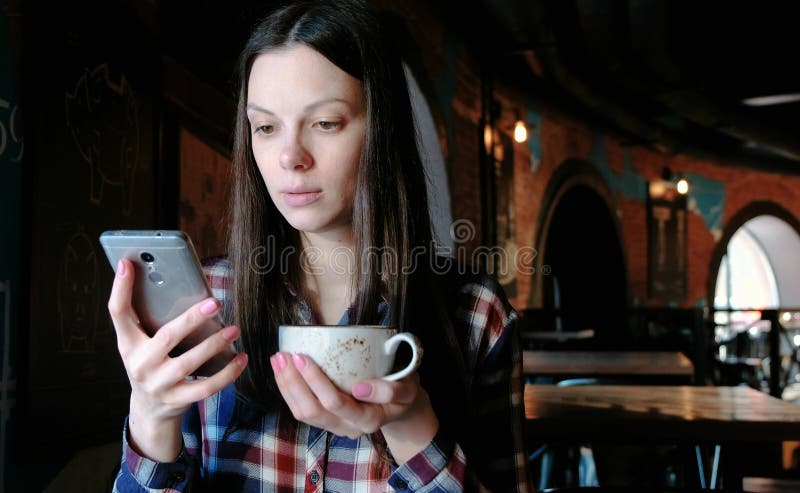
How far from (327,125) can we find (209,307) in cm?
34

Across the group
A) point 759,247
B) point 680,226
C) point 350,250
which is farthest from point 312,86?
point 759,247

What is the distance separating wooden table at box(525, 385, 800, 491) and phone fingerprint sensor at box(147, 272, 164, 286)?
3.65 ft

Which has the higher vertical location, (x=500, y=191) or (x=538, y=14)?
(x=538, y=14)

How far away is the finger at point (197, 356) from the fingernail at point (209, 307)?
3 cm

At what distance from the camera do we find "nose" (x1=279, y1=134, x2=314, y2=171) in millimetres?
1021

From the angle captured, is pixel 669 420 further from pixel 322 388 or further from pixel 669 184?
pixel 669 184

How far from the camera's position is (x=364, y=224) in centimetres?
111

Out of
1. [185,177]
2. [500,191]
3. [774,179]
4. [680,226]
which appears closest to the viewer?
[185,177]

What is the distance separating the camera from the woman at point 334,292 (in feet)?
3.32

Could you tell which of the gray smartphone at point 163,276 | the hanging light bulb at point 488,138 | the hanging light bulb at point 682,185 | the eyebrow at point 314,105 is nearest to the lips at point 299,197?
the eyebrow at point 314,105

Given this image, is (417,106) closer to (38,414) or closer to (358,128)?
(38,414)

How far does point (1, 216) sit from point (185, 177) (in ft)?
3.35

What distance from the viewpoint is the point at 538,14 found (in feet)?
16.8

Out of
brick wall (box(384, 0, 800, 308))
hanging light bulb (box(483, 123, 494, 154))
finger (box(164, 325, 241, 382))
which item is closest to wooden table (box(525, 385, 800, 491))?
finger (box(164, 325, 241, 382))
